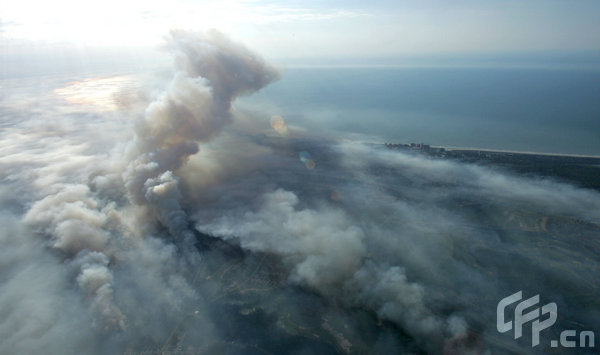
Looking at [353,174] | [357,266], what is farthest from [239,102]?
[357,266]

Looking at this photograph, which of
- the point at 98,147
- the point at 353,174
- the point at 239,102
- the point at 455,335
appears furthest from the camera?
the point at 239,102

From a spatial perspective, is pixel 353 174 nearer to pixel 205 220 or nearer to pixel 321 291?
pixel 205 220

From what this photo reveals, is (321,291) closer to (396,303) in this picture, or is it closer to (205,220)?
(396,303)

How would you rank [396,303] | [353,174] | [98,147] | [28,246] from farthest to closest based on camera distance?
[98,147]
[353,174]
[28,246]
[396,303]

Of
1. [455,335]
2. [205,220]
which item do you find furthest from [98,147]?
[455,335]

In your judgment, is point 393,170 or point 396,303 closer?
point 396,303

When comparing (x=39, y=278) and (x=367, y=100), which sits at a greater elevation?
(x=367, y=100)
